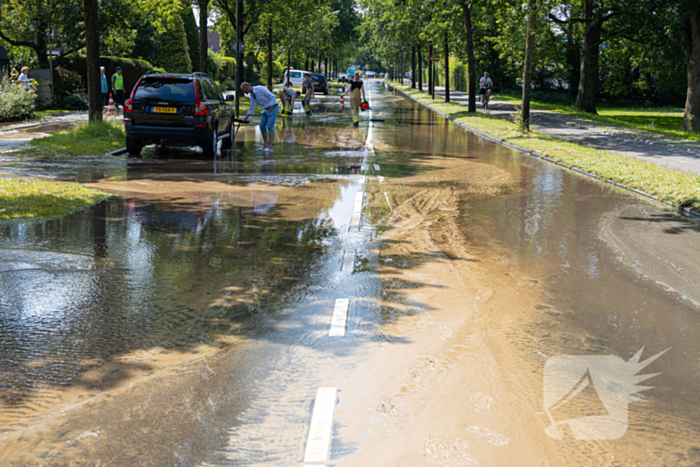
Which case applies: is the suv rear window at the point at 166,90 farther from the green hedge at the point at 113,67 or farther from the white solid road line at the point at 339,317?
the green hedge at the point at 113,67

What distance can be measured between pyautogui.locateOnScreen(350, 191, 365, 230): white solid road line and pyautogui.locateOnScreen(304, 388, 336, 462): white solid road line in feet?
15.2

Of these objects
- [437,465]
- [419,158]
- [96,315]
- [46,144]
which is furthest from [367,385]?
[46,144]

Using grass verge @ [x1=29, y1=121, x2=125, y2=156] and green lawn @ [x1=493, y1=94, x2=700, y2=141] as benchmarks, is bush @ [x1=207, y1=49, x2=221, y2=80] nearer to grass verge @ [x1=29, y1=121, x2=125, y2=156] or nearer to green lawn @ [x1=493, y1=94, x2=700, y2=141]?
green lawn @ [x1=493, y1=94, x2=700, y2=141]

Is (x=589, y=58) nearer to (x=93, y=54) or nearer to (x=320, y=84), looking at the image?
(x=93, y=54)

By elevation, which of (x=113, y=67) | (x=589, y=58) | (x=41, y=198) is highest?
(x=589, y=58)

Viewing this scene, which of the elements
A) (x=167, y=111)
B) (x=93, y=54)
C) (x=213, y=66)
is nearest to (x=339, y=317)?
(x=167, y=111)

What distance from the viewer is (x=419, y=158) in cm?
1560

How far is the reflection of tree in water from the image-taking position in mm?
4492

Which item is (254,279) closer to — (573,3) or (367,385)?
(367,385)

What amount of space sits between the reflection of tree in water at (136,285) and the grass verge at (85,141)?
6.93 m

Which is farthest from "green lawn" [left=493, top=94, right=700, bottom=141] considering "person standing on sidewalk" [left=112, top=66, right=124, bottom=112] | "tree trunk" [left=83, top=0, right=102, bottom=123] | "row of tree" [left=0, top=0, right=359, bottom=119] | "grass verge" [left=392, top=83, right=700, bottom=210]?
"person standing on sidewalk" [left=112, top=66, right=124, bottom=112]

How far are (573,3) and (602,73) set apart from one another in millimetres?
17036

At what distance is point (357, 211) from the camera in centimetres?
948

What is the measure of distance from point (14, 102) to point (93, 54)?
7.22 metres
